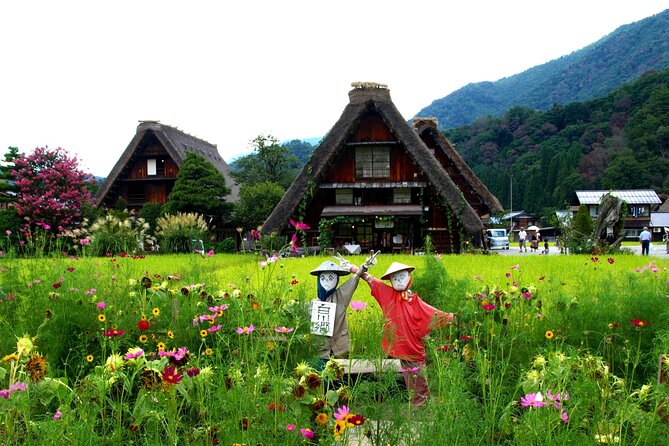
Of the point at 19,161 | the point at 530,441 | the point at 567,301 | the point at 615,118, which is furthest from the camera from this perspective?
the point at 615,118

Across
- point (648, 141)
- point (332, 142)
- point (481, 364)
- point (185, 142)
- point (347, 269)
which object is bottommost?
point (481, 364)

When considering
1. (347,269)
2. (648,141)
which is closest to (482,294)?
(347,269)

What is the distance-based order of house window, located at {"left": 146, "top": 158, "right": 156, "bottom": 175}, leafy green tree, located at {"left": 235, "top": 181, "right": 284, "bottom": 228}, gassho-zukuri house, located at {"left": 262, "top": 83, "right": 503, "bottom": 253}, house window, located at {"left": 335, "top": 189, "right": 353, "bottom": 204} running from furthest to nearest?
house window, located at {"left": 146, "top": 158, "right": 156, "bottom": 175}, leafy green tree, located at {"left": 235, "top": 181, "right": 284, "bottom": 228}, house window, located at {"left": 335, "top": 189, "right": 353, "bottom": 204}, gassho-zukuri house, located at {"left": 262, "top": 83, "right": 503, "bottom": 253}

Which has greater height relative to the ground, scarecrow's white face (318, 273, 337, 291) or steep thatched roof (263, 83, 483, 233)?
steep thatched roof (263, 83, 483, 233)

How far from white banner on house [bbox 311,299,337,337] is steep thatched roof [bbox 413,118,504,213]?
18966 mm

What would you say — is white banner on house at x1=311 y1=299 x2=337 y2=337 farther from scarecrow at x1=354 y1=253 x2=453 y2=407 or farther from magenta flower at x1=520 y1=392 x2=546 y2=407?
magenta flower at x1=520 y1=392 x2=546 y2=407

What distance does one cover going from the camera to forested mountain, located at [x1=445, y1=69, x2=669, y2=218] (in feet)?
176

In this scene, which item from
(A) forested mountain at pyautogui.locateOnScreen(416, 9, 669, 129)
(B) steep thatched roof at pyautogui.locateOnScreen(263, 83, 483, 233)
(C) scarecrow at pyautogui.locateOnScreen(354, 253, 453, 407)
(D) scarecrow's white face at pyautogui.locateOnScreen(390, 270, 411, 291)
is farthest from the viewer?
(A) forested mountain at pyautogui.locateOnScreen(416, 9, 669, 129)

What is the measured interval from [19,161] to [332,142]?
15.3 m

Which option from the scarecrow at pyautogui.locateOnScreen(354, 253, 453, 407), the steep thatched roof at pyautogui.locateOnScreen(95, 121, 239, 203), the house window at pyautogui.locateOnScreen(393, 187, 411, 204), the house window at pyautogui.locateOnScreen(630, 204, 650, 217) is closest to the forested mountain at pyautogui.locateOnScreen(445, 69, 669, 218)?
the house window at pyautogui.locateOnScreen(630, 204, 650, 217)

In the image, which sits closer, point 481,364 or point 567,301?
point 481,364

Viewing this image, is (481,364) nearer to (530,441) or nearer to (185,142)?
(530,441)

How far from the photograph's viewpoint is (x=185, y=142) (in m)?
30.9

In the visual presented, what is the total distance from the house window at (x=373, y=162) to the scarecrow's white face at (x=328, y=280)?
48.5ft
